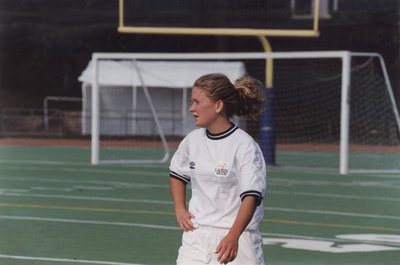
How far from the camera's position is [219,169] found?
4.75 m

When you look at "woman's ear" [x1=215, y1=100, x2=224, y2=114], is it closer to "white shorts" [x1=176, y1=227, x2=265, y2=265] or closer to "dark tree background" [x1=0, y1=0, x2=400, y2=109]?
"white shorts" [x1=176, y1=227, x2=265, y2=265]

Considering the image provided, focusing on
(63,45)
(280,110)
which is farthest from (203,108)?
(63,45)

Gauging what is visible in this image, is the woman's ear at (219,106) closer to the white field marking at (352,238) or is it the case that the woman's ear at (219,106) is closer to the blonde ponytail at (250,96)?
the blonde ponytail at (250,96)

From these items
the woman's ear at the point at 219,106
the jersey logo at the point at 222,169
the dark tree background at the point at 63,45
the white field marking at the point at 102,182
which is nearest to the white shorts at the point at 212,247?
the jersey logo at the point at 222,169

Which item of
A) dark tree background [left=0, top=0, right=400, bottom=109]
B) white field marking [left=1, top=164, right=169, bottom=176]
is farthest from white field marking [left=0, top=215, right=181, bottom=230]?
dark tree background [left=0, top=0, right=400, bottom=109]

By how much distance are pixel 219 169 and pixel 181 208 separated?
13.1 inches

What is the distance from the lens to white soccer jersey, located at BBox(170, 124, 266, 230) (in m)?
4.68

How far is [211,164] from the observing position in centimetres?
478

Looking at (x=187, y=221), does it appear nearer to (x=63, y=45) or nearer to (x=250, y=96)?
(x=250, y=96)

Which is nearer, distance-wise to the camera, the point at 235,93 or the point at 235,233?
the point at 235,233

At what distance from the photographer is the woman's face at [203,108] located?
4785 mm

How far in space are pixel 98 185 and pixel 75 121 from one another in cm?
1854

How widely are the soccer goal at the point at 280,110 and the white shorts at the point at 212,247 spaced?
41.2 ft

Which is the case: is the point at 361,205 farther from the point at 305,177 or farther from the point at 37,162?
the point at 37,162
